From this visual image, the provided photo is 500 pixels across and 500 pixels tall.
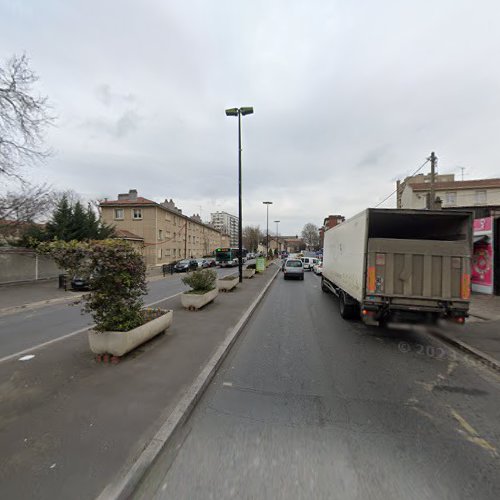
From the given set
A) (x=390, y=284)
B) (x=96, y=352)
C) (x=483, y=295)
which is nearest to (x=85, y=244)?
(x=96, y=352)

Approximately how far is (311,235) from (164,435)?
305ft

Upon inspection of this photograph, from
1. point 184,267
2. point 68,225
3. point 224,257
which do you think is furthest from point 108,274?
point 224,257

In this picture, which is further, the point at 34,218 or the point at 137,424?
the point at 34,218

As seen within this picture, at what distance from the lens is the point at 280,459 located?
2.49 m

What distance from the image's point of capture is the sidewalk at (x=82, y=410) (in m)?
2.19

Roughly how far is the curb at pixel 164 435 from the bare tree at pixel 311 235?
86.8 meters

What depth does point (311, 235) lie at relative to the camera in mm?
92750

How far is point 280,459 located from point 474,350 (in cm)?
507

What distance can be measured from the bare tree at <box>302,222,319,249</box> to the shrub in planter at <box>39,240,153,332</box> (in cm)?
8649

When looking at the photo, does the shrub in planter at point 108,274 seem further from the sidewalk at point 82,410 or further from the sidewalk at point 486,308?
the sidewalk at point 486,308

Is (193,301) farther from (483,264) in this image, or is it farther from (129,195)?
(129,195)

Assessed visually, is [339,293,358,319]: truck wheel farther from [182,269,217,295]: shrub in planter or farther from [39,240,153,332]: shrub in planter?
[39,240,153,332]: shrub in planter

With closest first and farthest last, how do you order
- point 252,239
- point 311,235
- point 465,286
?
point 465,286 < point 252,239 < point 311,235

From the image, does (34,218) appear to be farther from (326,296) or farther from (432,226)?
(432,226)
